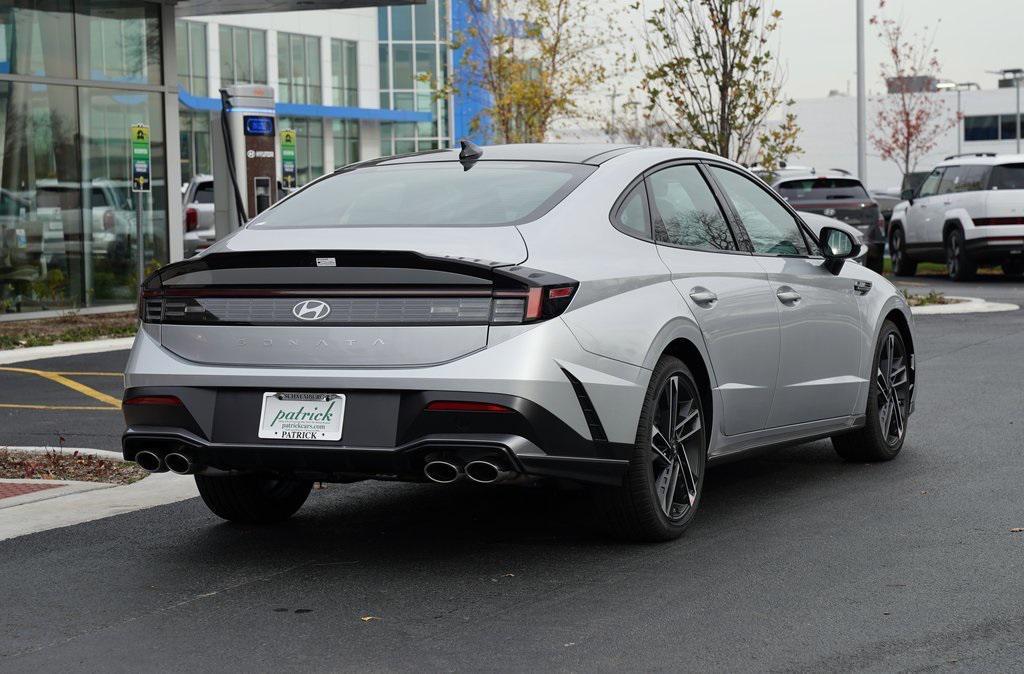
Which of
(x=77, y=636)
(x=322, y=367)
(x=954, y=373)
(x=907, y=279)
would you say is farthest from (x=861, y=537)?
(x=907, y=279)

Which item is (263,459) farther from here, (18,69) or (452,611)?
(18,69)

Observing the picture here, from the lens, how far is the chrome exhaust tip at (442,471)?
5.48 metres

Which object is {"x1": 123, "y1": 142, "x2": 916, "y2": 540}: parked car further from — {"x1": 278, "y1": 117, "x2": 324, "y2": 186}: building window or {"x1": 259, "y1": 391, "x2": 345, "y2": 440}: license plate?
{"x1": 278, "y1": 117, "x2": 324, "y2": 186}: building window

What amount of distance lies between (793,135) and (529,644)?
55.0 feet

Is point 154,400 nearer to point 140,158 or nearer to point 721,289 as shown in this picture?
point 721,289

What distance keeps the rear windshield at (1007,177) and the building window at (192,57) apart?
118ft

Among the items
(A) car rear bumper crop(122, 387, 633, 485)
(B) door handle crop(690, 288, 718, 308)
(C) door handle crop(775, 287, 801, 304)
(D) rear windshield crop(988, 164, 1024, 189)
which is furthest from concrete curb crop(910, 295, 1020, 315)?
(A) car rear bumper crop(122, 387, 633, 485)

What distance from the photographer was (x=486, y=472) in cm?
550

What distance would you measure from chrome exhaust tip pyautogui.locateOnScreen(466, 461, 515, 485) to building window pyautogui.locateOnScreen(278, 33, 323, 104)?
5455cm

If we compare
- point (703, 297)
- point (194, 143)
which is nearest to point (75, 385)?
point (703, 297)

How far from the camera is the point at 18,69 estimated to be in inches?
748

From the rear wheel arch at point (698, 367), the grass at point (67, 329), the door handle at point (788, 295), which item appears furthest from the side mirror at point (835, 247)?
the grass at point (67, 329)

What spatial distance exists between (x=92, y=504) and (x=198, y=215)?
21486 millimetres

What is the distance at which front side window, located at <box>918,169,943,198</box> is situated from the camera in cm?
2592
